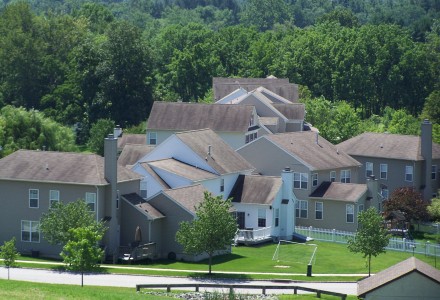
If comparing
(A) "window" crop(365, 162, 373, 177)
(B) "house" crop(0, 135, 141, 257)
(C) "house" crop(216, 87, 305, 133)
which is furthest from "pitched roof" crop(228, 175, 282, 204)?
(C) "house" crop(216, 87, 305, 133)

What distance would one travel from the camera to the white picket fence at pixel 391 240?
9150 cm

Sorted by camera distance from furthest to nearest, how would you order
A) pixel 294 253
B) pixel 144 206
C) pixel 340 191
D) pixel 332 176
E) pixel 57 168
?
pixel 332 176
pixel 340 191
pixel 294 253
pixel 57 168
pixel 144 206

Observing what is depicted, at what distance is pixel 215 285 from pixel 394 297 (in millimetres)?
10143

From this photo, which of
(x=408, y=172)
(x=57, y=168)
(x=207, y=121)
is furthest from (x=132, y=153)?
(x=408, y=172)

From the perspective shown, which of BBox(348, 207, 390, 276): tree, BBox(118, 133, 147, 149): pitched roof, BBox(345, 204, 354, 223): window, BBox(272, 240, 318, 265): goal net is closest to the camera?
BBox(348, 207, 390, 276): tree

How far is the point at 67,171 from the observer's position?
86.4m

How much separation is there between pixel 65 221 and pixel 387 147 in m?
37.2

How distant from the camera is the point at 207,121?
113812 millimetres

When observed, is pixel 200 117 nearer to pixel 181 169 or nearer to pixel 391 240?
pixel 181 169

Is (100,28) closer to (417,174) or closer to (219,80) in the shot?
(219,80)

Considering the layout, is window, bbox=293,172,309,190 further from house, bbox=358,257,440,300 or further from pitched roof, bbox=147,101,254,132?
house, bbox=358,257,440,300

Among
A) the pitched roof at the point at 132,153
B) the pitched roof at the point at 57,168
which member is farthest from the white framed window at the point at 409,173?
the pitched roof at the point at 57,168

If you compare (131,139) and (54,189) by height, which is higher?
(131,139)

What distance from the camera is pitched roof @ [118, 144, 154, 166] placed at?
4085 inches
